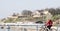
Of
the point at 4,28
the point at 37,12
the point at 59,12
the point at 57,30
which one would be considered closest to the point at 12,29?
the point at 4,28

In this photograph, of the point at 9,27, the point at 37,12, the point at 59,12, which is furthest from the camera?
the point at 37,12

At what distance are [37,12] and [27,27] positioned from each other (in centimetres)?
7858

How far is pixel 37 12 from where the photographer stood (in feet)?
314

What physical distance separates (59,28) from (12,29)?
4.16 m

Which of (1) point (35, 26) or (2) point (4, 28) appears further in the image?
(1) point (35, 26)

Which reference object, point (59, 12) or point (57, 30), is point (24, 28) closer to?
point (57, 30)

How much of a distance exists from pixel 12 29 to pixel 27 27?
4.20 feet

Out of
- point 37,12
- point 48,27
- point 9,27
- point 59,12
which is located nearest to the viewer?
point 9,27

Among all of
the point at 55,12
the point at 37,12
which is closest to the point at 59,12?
the point at 55,12

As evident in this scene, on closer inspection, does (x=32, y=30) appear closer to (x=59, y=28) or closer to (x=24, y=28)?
(x=24, y=28)

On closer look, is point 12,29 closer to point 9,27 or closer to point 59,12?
point 9,27

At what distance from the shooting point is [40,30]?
18.1 meters

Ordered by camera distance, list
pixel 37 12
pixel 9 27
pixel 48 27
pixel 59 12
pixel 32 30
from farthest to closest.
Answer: pixel 37 12, pixel 59 12, pixel 32 30, pixel 48 27, pixel 9 27

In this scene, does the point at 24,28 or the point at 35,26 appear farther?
the point at 35,26
